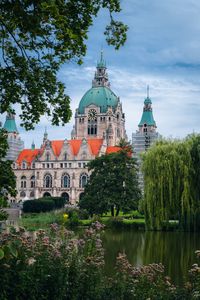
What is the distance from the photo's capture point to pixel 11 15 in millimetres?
8180

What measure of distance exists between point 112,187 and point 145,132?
4541cm

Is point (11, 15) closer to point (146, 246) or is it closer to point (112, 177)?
point (146, 246)

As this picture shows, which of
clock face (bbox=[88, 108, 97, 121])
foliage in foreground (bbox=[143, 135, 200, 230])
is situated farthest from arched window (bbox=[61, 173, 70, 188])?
foliage in foreground (bbox=[143, 135, 200, 230])

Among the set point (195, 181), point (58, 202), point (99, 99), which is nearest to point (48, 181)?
point (58, 202)

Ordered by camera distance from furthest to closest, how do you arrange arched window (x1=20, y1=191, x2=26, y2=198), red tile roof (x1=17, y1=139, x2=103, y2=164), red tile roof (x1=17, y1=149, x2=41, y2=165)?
red tile roof (x1=17, y1=149, x2=41, y2=165), arched window (x1=20, y1=191, x2=26, y2=198), red tile roof (x1=17, y1=139, x2=103, y2=164)

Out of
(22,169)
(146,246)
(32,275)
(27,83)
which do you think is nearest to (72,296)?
(32,275)

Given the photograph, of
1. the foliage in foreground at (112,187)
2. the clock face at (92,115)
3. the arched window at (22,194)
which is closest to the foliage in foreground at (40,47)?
the foliage in foreground at (112,187)

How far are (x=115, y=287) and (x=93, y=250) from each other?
1.62 m

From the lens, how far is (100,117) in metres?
102

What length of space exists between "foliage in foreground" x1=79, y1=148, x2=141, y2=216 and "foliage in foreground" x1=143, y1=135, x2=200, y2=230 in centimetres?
1723

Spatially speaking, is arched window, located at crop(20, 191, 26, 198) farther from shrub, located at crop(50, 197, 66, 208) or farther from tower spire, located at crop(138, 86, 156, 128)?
tower spire, located at crop(138, 86, 156, 128)

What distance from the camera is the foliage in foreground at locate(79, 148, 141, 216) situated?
4725cm

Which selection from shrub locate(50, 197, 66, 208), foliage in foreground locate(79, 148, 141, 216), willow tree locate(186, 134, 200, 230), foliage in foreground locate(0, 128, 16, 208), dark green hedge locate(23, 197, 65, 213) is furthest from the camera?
shrub locate(50, 197, 66, 208)

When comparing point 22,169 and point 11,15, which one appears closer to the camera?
point 11,15
